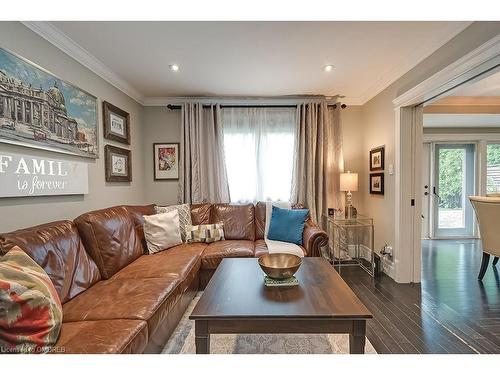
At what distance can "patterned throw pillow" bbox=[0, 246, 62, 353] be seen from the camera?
1.01 meters

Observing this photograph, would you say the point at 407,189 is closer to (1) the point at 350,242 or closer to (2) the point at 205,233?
(1) the point at 350,242

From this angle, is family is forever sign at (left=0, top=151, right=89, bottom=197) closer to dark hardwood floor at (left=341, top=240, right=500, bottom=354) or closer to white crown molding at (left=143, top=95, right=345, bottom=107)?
white crown molding at (left=143, top=95, right=345, bottom=107)

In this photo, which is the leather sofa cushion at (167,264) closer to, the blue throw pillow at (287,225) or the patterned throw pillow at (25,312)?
the patterned throw pillow at (25,312)

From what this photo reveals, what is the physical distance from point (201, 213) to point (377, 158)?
8.13ft

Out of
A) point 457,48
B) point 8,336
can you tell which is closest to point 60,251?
point 8,336

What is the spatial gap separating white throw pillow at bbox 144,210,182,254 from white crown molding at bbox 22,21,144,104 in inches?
64.4

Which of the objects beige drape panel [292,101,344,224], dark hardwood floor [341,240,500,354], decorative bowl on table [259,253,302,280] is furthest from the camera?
beige drape panel [292,101,344,224]

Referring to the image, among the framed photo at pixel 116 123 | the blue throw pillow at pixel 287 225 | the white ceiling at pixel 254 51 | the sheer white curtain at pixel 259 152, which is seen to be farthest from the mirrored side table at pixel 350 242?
the framed photo at pixel 116 123

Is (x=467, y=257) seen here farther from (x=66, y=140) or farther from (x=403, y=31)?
(x=66, y=140)

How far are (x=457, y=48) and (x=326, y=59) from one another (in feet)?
3.44

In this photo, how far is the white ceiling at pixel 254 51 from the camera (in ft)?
6.48

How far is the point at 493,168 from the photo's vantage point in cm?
499

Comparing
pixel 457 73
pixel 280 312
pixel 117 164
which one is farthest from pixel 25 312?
pixel 457 73

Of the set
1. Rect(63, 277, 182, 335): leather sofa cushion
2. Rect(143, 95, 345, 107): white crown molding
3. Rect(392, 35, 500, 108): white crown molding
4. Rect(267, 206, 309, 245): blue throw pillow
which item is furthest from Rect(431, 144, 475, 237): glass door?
Rect(63, 277, 182, 335): leather sofa cushion
